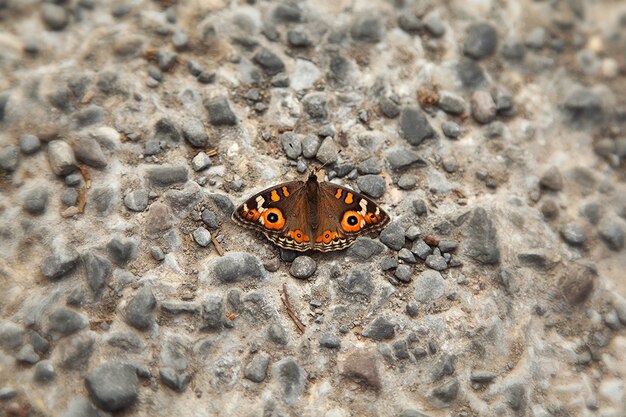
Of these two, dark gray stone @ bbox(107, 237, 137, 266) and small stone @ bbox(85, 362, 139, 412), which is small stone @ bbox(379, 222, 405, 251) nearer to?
dark gray stone @ bbox(107, 237, 137, 266)

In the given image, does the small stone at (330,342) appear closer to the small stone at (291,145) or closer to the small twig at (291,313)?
the small twig at (291,313)

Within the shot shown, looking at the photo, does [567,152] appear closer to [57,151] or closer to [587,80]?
[587,80]

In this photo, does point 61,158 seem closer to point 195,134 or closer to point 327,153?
point 195,134

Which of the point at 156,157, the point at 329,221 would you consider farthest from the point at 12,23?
the point at 329,221

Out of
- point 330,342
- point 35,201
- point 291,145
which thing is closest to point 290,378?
point 330,342

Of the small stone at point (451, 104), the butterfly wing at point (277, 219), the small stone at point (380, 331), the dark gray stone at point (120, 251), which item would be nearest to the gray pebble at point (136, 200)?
the dark gray stone at point (120, 251)

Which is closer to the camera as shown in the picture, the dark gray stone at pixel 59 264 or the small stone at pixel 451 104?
the dark gray stone at pixel 59 264

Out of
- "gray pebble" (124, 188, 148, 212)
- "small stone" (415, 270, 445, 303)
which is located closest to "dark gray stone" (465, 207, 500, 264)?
"small stone" (415, 270, 445, 303)
